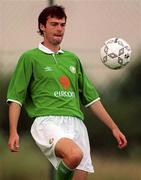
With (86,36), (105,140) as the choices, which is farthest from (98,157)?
(86,36)

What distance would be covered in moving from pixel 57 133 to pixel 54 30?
64cm

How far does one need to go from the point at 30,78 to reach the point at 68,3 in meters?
2.59

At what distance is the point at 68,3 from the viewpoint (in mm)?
7492

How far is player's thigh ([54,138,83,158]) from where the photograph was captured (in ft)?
15.0

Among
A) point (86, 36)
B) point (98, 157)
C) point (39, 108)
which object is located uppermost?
point (39, 108)

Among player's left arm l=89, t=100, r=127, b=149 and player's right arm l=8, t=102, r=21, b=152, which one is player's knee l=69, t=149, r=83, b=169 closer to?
player's right arm l=8, t=102, r=21, b=152

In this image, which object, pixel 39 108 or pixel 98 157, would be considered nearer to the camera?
pixel 39 108

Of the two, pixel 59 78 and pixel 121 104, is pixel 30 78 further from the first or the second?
pixel 121 104

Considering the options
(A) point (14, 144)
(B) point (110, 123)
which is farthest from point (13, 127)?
(B) point (110, 123)

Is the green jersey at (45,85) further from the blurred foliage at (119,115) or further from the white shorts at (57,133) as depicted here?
the blurred foliage at (119,115)

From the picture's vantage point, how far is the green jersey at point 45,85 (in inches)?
195

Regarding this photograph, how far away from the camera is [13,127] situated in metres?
4.86

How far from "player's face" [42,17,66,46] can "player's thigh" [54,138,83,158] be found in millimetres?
651

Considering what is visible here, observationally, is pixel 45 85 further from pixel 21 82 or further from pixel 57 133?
pixel 57 133
